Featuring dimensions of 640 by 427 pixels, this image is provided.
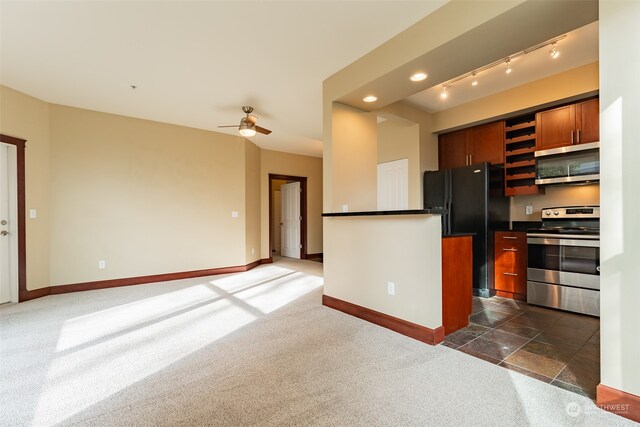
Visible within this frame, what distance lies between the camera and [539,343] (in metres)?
2.41

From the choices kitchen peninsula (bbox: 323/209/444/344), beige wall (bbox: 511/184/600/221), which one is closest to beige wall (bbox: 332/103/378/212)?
kitchen peninsula (bbox: 323/209/444/344)

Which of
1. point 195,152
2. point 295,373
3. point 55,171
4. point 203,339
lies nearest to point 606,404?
point 295,373

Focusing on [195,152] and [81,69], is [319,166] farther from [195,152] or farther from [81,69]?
[81,69]

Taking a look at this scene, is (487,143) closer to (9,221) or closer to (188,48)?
(188,48)

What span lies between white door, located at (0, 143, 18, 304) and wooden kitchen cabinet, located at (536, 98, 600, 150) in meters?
6.57

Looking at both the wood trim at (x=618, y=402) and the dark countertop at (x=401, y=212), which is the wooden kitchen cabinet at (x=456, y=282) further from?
the wood trim at (x=618, y=402)

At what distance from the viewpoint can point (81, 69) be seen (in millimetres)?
3143

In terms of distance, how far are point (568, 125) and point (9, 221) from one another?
6.88 m

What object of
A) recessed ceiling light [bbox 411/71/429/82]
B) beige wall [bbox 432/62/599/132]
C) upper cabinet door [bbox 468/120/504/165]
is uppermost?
beige wall [bbox 432/62/599/132]

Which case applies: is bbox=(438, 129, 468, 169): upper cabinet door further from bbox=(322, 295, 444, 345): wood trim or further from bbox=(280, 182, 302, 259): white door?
bbox=(280, 182, 302, 259): white door

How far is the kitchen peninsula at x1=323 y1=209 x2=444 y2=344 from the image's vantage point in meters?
2.41

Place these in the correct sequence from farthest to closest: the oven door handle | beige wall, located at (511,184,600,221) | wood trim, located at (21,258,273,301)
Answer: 1. wood trim, located at (21,258,273,301)
2. beige wall, located at (511,184,600,221)
3. the oven door handle

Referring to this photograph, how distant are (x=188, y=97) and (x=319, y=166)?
13.8ft

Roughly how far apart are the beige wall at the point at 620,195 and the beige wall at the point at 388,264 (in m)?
1.02
